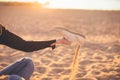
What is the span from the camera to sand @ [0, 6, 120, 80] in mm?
5590

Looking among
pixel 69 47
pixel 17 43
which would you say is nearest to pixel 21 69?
pixel 17 43

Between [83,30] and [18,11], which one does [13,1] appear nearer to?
[18,11]

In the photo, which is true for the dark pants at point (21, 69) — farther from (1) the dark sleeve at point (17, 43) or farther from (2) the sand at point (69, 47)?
(2) the sand at point (69, 47)

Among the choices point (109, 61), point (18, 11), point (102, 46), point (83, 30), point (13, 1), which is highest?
point (13, 1)

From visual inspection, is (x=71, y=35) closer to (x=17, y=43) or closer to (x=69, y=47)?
(x=17, y=43)

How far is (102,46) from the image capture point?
7.74 m

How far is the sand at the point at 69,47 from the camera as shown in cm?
559

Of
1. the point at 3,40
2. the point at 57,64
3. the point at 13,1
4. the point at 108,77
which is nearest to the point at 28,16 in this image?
the point at 13,1

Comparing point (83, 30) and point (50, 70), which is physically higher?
point (83, 30)

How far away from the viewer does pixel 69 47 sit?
7.59 m

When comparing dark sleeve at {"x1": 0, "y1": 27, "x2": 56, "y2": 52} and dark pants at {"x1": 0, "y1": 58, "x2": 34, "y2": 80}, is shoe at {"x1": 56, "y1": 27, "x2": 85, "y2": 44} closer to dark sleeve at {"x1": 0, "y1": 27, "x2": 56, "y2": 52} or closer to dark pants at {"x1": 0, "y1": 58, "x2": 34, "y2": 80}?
dark sleeve at {"x1": 0, "y1": 27, "x2": 56, "y2": 52}

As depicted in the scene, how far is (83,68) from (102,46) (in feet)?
6.92

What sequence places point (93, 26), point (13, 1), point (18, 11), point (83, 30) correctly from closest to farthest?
1. point (83, 30)
2. point (93, 26)
3. point (18, 11)
4. point (13, 1)

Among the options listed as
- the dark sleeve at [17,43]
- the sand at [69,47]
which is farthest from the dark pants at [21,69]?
the sand at [69,47]
